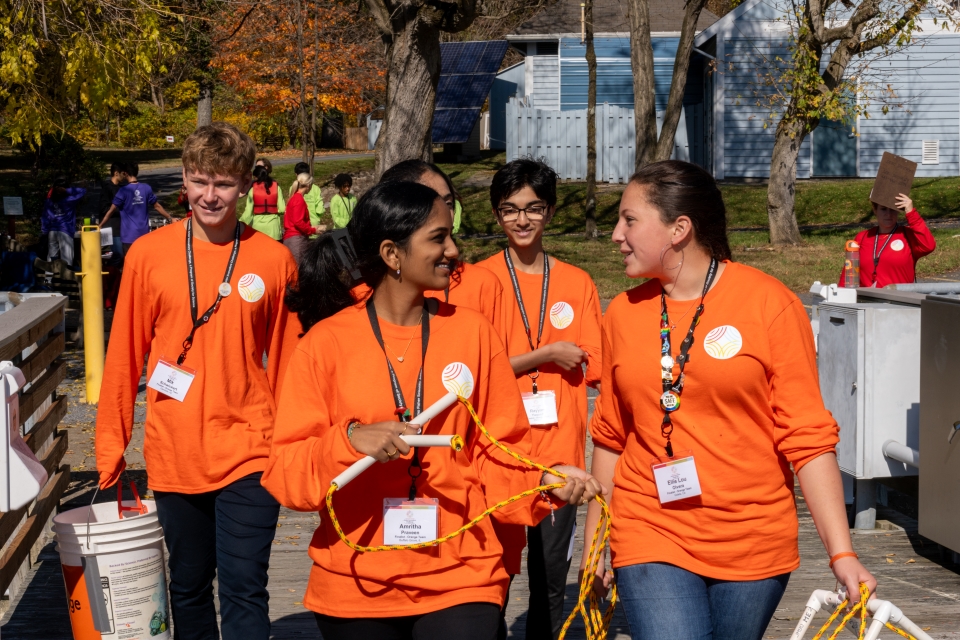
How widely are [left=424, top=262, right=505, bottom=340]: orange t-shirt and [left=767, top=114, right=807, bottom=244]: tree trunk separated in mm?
18332

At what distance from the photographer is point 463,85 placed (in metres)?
39.8

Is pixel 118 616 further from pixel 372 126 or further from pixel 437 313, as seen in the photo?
pixel 372 126

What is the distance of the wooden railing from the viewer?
5660mm

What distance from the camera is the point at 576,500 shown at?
3.00 meters

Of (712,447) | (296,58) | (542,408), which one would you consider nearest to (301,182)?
(542,408)

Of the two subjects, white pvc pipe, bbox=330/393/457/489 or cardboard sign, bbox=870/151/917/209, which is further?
cardboard sign, bbox=870/151/917/209

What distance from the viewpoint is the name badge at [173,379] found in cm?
392

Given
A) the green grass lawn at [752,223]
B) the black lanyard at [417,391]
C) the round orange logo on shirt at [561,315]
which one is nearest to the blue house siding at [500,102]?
the green grass lawn at [752,223]

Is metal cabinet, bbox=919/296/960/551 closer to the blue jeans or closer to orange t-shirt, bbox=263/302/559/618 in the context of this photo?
the blue jeans

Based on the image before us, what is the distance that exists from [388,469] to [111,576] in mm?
1521

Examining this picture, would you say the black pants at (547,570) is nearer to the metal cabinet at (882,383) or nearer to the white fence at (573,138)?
the metal cabinet at (882,383)

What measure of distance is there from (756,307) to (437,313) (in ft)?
2.89

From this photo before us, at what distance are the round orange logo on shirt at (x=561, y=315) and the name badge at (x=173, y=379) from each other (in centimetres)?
138

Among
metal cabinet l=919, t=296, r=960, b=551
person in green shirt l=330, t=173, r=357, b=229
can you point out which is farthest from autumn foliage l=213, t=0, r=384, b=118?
metal cabinet l=919, t=296, r=960, b=551
